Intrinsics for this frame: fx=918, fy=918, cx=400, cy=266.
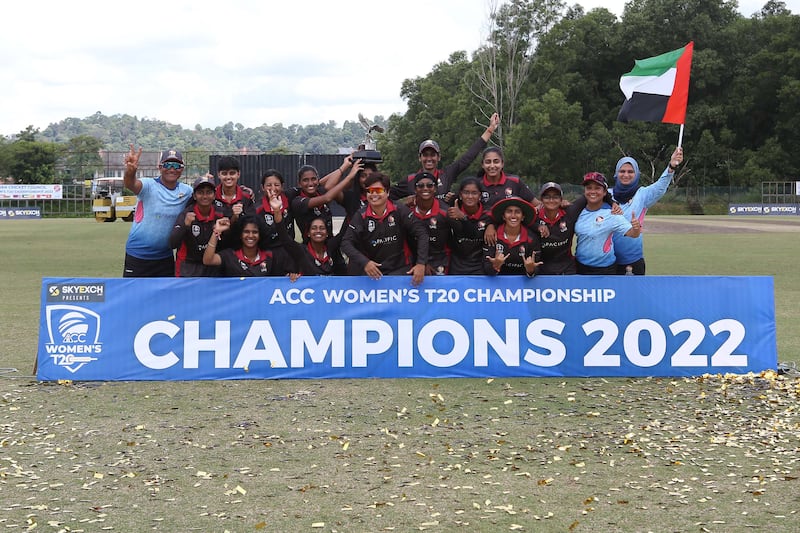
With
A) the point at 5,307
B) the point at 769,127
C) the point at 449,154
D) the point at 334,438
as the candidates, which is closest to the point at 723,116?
the point at 769,127

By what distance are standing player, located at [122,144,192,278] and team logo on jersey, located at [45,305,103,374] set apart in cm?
89

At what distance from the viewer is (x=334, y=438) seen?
21.6ft

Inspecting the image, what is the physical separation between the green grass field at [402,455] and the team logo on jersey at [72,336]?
0.31m

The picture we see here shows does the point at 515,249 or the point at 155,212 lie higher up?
the point at 155,212

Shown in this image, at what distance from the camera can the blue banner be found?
8.75 meters

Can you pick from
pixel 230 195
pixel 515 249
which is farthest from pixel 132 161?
pixel 515 249

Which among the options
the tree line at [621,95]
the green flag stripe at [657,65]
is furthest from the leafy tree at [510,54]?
the green flag stripe at [657,65]

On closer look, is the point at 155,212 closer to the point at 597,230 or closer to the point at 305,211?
the point at 305,211

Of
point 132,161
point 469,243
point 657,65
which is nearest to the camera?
point 132,161

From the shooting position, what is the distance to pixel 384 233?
29.5ft

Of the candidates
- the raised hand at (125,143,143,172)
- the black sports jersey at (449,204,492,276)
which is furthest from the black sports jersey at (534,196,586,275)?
the raised hand at (125,143,143,172)

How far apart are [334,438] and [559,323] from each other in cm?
311

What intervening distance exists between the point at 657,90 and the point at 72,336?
695 cm

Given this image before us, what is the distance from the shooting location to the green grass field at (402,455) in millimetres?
4996
